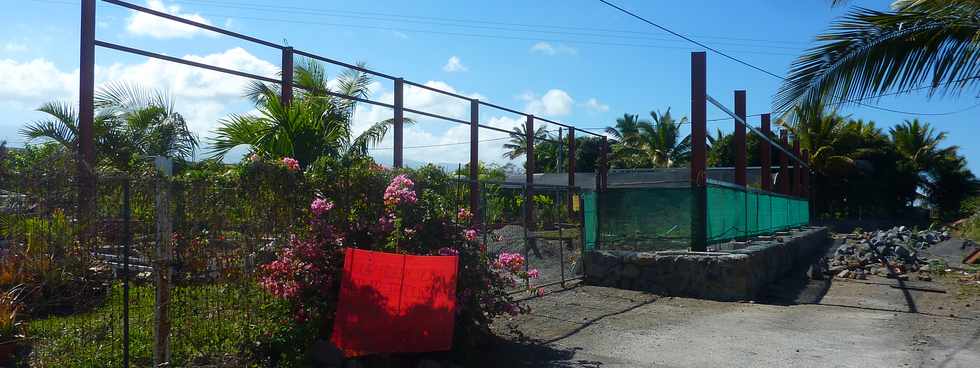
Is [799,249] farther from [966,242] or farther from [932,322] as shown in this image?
[932,322]

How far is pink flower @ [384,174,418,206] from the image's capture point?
268 inches

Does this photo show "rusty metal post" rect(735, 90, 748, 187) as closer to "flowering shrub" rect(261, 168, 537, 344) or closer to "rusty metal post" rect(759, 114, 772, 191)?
"rusty metal post" rect(759, 114, 772, 191)

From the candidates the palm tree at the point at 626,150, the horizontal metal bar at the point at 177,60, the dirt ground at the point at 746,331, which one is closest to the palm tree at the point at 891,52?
the dirt ground at the point at 746,331

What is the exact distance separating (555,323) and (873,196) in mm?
40670

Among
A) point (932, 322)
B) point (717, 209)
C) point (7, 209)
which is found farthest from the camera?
point (717, 209)

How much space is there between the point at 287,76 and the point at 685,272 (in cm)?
645

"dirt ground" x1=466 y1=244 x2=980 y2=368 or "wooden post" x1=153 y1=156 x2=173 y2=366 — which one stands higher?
"wooden post" x1=153 y1=156 x2=173 y2=366

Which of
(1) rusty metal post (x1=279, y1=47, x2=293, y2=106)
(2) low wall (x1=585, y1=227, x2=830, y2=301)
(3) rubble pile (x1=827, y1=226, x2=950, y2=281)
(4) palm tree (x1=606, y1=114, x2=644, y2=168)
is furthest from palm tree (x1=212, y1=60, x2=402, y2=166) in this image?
(4) palm tree (x1=606, y1=114, x2=644, y2=168)

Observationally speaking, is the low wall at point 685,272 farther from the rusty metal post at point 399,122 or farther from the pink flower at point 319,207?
the pink flower at point 319,207

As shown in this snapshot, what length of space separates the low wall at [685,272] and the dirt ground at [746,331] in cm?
28

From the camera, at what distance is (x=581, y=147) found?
163 ft

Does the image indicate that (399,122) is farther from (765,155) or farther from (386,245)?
(765,155)

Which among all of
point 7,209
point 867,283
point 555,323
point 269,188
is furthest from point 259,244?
point 867,283

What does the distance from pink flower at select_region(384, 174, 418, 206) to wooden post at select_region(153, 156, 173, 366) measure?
1892 mm
